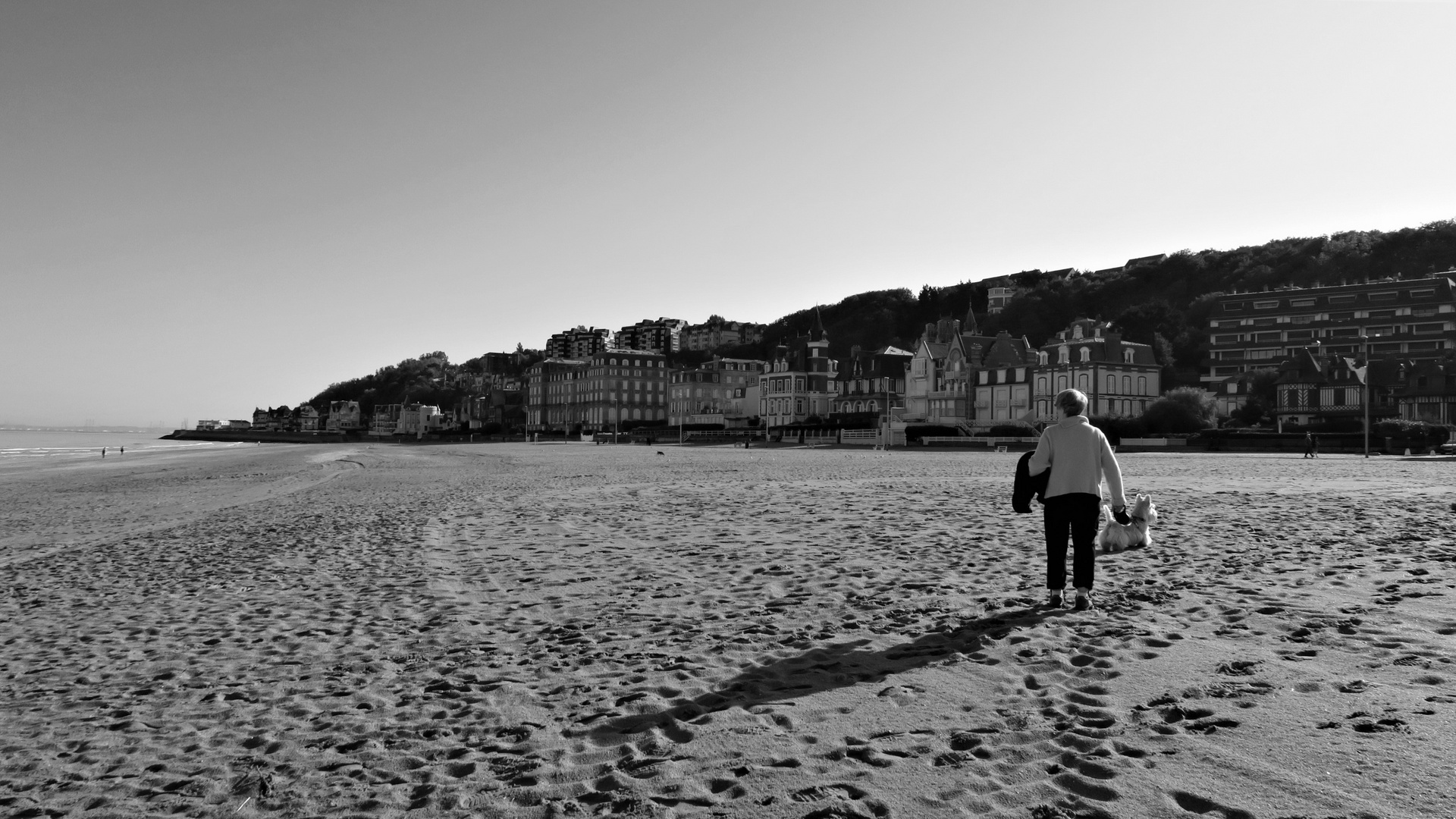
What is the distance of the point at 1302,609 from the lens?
25.1 ft

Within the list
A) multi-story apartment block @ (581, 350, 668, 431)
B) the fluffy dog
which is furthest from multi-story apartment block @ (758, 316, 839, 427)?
the fluffy dog

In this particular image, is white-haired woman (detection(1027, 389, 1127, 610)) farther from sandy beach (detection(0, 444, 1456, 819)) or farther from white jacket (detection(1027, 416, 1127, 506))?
sandy beach (detection(0, 444, 1456, 819))

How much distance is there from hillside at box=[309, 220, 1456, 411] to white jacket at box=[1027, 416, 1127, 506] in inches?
4607

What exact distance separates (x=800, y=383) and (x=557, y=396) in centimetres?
6590

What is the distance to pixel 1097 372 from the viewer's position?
76.8 meters

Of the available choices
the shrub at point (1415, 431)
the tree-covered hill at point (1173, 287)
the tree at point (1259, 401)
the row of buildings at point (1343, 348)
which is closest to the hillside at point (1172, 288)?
the tree-covered hill at point (1173, 287)

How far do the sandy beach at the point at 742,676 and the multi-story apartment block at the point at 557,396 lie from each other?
141654mm

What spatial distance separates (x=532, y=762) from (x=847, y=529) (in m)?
9.88

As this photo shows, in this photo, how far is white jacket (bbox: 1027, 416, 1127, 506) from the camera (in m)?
7.89

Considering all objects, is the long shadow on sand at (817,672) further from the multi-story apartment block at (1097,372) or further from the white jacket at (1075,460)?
the multi-story apartment block at (1097,372)

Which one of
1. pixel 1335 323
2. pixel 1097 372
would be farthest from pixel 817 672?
pixel 1335 323

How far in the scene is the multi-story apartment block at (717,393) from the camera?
131375mm

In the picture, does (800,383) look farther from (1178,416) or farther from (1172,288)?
(1172,288)

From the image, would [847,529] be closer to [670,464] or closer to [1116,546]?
[1116,546]
